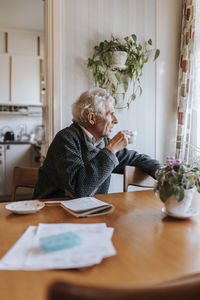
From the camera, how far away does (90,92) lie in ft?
5.69

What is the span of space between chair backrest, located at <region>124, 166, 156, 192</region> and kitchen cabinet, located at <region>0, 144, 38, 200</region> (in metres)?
2.78

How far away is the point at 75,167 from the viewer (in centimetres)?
138

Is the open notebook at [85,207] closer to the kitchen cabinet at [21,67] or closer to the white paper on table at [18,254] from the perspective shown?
the white paper on table at [18,254]

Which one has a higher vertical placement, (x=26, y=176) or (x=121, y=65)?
(x=121, y=65)

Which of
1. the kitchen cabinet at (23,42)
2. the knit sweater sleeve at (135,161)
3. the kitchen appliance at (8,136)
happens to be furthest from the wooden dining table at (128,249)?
the kitchen cabinet at (23,42)

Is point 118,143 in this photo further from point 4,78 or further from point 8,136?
point 4,78

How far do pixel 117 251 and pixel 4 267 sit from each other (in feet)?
1.01

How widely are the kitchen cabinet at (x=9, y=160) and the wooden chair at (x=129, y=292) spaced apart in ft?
13.0

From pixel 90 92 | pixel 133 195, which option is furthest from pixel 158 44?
pixel 133 195

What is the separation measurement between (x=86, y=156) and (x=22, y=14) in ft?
10.7

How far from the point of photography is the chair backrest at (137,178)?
66.8 inches

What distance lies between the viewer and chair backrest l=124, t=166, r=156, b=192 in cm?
170

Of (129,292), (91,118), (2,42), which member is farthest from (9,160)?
(129,292)

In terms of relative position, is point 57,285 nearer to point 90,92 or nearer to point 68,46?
point 90,92
